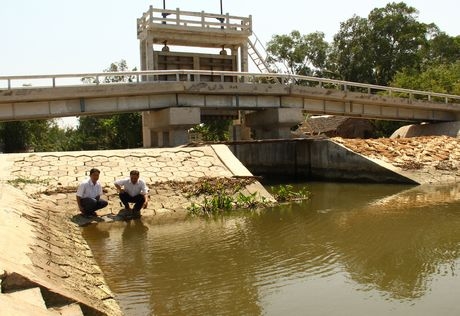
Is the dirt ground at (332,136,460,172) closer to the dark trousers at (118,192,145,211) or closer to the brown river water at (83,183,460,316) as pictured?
the brown river water at (83,183,460,316)

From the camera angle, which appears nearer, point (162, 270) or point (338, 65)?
point (162, 270)

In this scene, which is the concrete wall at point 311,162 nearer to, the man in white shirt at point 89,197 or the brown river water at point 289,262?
the brown river water at point 289,262

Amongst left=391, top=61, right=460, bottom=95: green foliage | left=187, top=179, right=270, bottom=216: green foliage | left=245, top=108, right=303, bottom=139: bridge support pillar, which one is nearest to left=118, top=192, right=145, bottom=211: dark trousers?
left=187, top=179, right=270, bottom=216: green foliage

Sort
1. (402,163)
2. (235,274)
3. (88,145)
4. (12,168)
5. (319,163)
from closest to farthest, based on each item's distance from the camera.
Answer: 1. (235,274)
2. (12,168)
3. (402,163)
4. (319,163)
5. (88,145)

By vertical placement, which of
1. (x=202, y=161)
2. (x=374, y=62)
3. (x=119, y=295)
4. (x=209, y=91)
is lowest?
(x=119, y=295)

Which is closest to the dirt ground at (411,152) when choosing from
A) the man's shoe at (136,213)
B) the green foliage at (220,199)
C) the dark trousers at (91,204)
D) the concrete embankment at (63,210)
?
the concrete embankment at (63,210)

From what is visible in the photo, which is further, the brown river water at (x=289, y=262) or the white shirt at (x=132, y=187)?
the white shirt at (x=132, y=187)

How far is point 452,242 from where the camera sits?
8.21 metres

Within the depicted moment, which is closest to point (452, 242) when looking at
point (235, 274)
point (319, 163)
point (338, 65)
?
point (235, 274)

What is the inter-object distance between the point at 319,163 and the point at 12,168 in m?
12.2

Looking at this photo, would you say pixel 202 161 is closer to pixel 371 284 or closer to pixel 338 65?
pixel 371 284

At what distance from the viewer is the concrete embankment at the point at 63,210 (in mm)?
4488

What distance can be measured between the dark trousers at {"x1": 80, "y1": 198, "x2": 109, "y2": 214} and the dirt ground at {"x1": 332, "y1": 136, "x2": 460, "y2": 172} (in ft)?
36.7

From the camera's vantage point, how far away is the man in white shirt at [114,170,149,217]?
36.6ft
